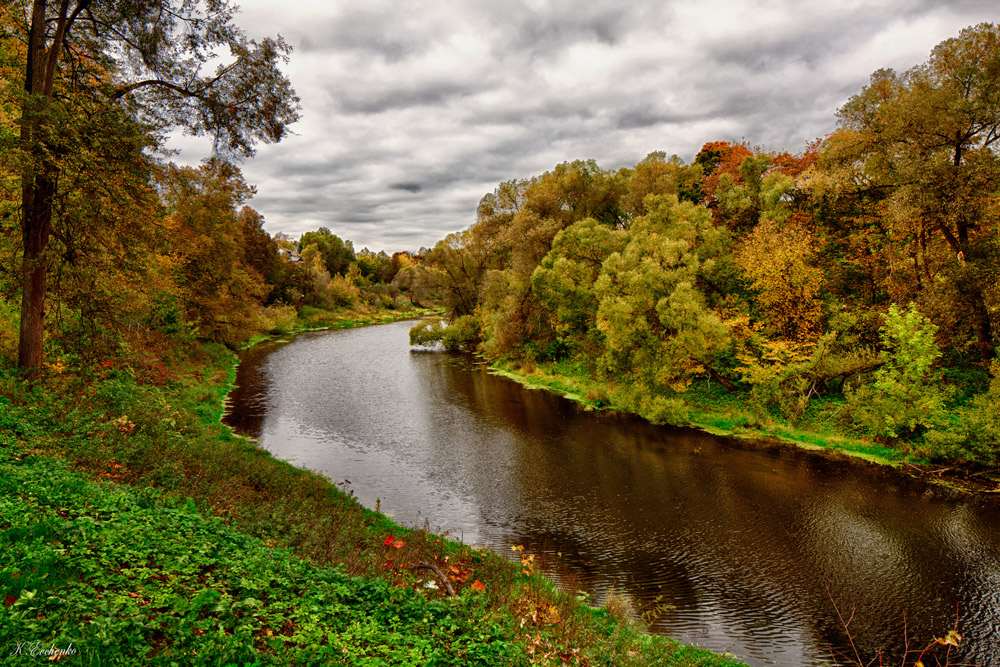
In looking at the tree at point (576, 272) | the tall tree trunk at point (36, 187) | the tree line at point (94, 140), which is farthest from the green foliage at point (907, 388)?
the tall tree trunk at point (36, 187)

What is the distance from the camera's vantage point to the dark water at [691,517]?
10102mm

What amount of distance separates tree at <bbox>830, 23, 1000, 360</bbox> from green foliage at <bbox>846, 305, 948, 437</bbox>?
2473mm

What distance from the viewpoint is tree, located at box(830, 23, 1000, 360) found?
18078 millimetres

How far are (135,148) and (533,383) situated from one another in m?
26.2

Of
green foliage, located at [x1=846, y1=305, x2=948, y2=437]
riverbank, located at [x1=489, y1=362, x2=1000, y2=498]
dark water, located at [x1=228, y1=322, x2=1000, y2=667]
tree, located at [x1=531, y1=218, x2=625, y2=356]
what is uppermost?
tree, located at [x1=531, y1=218, x2=625, y2=356]

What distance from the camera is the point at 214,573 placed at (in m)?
5.78

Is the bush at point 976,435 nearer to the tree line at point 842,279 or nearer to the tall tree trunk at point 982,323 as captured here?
the tree line at point 842,279

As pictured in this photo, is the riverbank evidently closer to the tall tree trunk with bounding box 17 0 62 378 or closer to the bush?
the bush

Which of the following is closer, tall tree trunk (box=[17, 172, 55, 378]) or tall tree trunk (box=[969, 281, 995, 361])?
tall tree trunk (box=[17, 172, 55, 378])

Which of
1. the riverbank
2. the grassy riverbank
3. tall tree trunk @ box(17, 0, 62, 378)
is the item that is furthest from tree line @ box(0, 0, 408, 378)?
the riverbank

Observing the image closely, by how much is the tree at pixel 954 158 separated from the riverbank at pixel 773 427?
668 centimetres

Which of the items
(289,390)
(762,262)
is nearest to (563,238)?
(762,262)

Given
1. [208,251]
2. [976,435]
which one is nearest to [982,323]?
[976,435]

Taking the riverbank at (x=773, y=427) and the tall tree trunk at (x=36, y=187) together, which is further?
the riverbank at (x=773, y=427)
